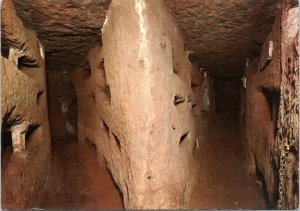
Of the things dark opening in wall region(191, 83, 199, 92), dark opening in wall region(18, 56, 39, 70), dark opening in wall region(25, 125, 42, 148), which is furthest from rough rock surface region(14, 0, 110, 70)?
dark opening in wall region(191, 83, 199, 92)

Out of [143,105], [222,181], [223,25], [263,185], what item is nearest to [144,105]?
[143,105]

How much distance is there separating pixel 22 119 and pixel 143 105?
1.48 meters

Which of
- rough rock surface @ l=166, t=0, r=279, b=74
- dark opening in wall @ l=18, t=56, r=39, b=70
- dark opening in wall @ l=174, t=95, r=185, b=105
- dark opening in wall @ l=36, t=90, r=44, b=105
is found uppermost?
rough rock surface @ l=166, t=0, r=279, b=74

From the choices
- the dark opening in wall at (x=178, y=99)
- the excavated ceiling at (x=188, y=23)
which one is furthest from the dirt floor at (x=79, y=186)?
the excavated ceiling at (x=188, y=23)

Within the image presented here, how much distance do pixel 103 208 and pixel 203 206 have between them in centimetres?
124

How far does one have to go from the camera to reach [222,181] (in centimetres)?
443

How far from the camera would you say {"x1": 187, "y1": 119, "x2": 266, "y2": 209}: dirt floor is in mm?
3740

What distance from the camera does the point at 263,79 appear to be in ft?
13.2

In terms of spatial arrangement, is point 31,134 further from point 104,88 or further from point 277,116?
point 277,116

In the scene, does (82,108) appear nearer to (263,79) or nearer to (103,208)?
(103,208)

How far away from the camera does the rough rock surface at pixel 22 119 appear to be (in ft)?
9.37

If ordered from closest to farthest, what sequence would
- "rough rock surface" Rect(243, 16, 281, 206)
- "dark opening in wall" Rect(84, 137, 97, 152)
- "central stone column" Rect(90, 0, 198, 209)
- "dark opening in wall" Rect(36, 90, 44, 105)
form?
"central stone column" Rect(90, 0, 198, 209), "rough rock surface" Rect(243, 16, 281, 206), "dark opening in wall" Rect(36, 90, 44, 105), "dark opening in wall" Rect(84, 137, 97, 152)

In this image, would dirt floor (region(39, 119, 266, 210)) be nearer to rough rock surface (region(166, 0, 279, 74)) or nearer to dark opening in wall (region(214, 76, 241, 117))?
rough rock surface (region(166, 0, 279, 74))

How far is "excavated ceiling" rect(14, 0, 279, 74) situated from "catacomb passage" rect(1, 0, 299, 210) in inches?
0.6
